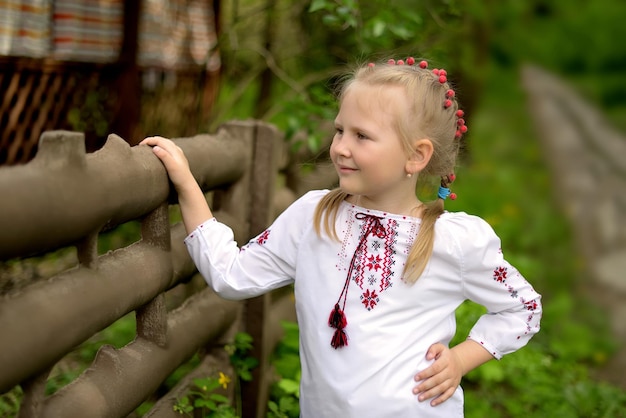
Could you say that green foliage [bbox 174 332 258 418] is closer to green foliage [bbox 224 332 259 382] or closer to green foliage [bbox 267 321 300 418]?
green foliage [bbox 224 332 259 382]

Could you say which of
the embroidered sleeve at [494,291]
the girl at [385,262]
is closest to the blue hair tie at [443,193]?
the girl at [385,262]

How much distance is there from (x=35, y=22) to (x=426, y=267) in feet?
10.8

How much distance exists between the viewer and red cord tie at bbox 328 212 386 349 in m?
2.35

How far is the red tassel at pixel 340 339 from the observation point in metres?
2.35

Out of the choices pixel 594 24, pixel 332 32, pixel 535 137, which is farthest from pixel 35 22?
pixel 594 24

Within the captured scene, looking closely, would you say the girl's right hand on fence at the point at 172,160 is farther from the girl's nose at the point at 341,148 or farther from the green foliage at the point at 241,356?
the green foliage at the point at 241,356

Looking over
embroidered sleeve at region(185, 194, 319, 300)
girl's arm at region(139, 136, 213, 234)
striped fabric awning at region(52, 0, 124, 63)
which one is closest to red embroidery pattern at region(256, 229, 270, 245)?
embroidered sleeve at region(185, 194, 319, 300)

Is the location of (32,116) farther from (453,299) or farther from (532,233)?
→ (532,233)

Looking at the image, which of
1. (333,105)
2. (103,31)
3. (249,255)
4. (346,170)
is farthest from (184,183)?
(103,31)

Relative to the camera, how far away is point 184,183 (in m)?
2.50

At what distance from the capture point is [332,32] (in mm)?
6977

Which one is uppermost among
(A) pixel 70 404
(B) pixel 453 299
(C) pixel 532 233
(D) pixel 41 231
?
(D) pixel 41 231

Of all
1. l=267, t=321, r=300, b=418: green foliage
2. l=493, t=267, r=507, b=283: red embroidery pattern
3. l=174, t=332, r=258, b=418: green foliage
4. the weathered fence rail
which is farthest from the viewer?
l=267, t=321, r=300, b=418: green foliage

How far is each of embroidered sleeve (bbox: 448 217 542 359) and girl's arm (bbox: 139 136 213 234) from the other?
0.74 meters
